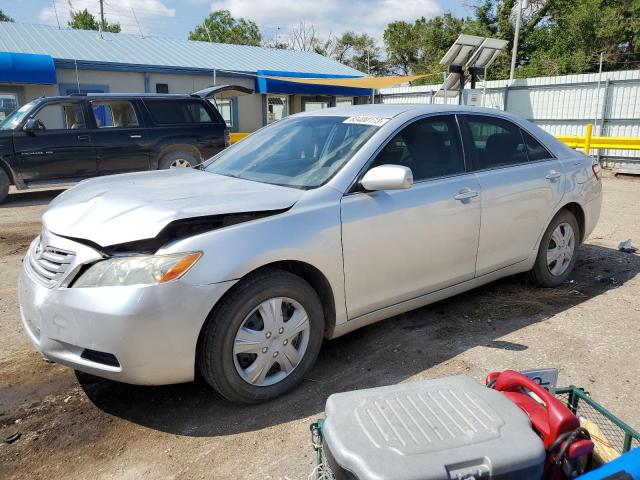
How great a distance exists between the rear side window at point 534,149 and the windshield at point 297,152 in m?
1.66

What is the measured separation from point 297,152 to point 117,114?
7.83 meters

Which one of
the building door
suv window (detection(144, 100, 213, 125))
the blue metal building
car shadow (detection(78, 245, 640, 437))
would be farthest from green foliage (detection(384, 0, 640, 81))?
car shadow (detection(78, 245, 640, 437))

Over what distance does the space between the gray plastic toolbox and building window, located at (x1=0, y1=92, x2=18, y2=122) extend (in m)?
17.8

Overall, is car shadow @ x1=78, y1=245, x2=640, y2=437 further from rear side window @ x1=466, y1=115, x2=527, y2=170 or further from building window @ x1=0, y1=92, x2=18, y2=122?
building window @ x1=0, y1=92, x2=18, y2=122

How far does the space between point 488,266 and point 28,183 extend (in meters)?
8.69

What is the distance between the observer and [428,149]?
3.77m

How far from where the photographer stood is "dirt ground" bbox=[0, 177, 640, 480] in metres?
2.55

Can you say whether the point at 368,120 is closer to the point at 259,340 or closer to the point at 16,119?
the point at 259,340

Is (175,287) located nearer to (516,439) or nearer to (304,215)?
(304,215)

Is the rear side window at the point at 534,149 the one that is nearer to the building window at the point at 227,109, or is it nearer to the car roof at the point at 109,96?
the car roof at the point at 109,96

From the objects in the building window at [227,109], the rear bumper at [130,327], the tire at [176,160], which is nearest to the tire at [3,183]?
the tire at [176,160]

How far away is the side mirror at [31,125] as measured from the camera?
9.44 m

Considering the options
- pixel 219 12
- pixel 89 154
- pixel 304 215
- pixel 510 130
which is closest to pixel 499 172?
pixel 510 130

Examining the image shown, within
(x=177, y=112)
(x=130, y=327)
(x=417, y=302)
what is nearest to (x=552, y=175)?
(x=417, y=302)
